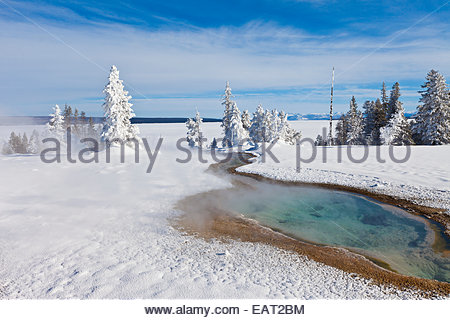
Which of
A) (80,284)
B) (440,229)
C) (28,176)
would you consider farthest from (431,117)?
(28,176)

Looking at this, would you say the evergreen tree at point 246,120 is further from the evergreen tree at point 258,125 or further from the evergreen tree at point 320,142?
the evergreen tree at point 320,142

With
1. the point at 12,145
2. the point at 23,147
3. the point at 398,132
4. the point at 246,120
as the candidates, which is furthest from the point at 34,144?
the point at 398,132

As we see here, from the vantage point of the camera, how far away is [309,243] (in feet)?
28.7

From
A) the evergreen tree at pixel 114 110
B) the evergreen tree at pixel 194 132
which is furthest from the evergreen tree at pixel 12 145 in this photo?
the evergreen tree at pixel 114 110

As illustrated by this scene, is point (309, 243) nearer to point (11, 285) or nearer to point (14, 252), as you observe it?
point (11, 285)

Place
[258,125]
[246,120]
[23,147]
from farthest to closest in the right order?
[246,120] → [23,147] → [258,125]

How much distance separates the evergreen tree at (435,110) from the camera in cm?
3191

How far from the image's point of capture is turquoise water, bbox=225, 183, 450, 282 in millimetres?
7800

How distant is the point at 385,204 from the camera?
12.8 metres

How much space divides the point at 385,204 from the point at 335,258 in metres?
7.34

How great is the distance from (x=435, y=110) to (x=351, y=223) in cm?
3166

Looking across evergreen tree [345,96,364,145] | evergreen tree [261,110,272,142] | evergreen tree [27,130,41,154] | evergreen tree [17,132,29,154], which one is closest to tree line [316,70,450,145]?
evergreen tree [345,96,364,145]

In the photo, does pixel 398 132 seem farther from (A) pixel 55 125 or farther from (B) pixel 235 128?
(A) pixel 55 125
